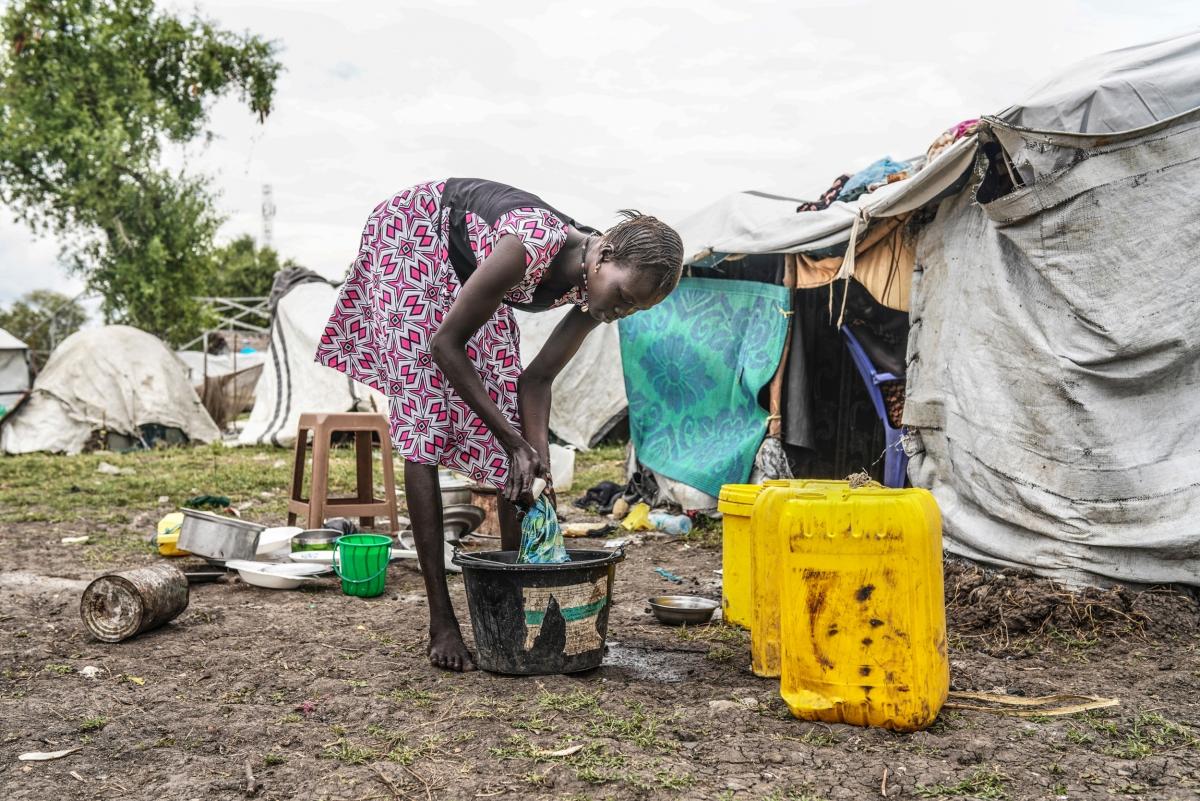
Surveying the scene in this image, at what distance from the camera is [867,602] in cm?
230

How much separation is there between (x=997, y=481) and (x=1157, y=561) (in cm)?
60

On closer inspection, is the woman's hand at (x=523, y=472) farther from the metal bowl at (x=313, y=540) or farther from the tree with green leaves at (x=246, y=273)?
the tree with green leaves at (x=246, y=273)

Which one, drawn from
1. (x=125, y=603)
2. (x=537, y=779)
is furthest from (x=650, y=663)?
(x=125, y=603)

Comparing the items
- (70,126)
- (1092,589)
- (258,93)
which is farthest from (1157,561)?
(258,93)

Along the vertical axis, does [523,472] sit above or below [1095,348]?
below

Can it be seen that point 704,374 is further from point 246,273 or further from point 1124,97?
point 246,273

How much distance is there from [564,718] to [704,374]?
4.04 metres

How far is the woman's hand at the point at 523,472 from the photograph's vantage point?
2785mm

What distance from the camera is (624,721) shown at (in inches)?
93.8

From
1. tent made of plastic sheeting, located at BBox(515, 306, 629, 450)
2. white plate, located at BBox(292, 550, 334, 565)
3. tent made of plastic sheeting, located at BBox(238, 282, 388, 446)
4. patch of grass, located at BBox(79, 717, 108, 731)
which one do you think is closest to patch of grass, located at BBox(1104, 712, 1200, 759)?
patch of grass, located at BBox(79, 717, 108, 731)

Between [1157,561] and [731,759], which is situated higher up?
[1157,561]

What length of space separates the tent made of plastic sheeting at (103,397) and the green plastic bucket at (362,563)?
8.56 metres

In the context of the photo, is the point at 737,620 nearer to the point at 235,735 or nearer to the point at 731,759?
the point at 731,759

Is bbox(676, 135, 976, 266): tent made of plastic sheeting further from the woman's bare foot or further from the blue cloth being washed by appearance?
the woman's bare foot
